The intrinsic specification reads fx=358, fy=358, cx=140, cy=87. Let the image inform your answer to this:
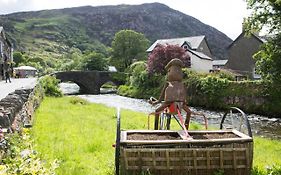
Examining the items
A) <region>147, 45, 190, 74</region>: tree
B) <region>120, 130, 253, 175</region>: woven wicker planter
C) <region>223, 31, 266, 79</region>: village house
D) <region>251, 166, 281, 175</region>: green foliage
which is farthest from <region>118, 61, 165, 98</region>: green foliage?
<region>120, 130, 253, 175</region>: woven wicker planter

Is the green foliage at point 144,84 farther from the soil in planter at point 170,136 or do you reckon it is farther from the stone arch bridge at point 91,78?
the soil in planter at point 170,136

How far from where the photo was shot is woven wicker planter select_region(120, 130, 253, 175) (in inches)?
273

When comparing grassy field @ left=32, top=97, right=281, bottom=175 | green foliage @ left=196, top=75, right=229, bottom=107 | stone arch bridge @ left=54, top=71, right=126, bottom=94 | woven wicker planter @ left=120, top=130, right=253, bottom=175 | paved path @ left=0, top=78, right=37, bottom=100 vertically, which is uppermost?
woven wicker planter @ left=120, top=130, right=253, bottom=175

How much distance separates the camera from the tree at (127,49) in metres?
101

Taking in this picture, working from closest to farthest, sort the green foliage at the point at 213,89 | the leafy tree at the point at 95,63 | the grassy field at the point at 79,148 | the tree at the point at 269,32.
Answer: the grassy field at the point at 79,148, the tree at the point at 269,32, the green foliage at the point at 213,89, the leafy tree at the point at 95,63

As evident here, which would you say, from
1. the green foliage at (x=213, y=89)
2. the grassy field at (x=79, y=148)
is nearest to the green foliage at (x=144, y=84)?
the green foliage at (x=213, y=89)

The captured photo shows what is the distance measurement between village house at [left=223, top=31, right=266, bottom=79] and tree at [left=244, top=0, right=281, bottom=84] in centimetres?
3672

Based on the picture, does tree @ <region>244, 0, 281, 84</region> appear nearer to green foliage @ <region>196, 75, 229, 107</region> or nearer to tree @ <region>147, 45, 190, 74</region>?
green foliage @ <region>196, 75, 229, 107</region>

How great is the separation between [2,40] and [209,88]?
118 ft

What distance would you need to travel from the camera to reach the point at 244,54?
58156mm

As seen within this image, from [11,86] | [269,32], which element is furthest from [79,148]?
[11,86]

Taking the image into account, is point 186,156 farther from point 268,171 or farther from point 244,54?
point 244,54

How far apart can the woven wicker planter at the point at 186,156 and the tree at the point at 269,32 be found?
13.1 metres

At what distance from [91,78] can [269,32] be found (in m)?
51.0
